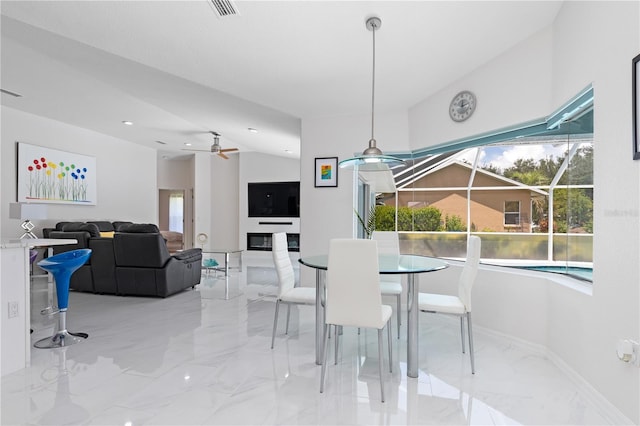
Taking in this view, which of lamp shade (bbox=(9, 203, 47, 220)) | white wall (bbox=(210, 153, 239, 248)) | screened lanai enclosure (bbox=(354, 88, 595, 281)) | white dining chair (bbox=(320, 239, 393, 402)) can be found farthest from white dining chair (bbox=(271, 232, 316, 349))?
white wall (bbox=(210, 153, 239, 248))

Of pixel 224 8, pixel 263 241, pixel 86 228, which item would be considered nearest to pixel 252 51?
pixel 224 8

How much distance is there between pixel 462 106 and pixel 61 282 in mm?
4217

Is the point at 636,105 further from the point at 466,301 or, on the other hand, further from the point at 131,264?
the point at 131,264

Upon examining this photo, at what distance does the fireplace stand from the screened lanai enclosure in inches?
187

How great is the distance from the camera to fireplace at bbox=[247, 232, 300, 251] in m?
9.86

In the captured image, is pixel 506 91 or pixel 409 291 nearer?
pixel 409 291

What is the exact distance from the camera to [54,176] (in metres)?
6.76

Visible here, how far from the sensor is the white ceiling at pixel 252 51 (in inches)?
112

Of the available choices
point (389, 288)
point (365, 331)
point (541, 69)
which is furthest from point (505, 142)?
point (365, 331)

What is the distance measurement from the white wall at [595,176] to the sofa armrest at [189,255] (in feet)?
10.8

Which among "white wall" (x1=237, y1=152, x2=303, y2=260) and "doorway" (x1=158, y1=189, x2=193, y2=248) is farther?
"doorway" (x1=158, y1=189, x2=193, y2=248)

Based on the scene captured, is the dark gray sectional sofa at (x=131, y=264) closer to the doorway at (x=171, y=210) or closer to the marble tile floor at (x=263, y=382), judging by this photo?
the marble tile floor at (x=263, y=382)

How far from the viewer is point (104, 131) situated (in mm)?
7664

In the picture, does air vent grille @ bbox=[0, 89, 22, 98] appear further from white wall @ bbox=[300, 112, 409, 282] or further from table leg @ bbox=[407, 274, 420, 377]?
table leg @ bbox=[407, 274, 420, 377]
